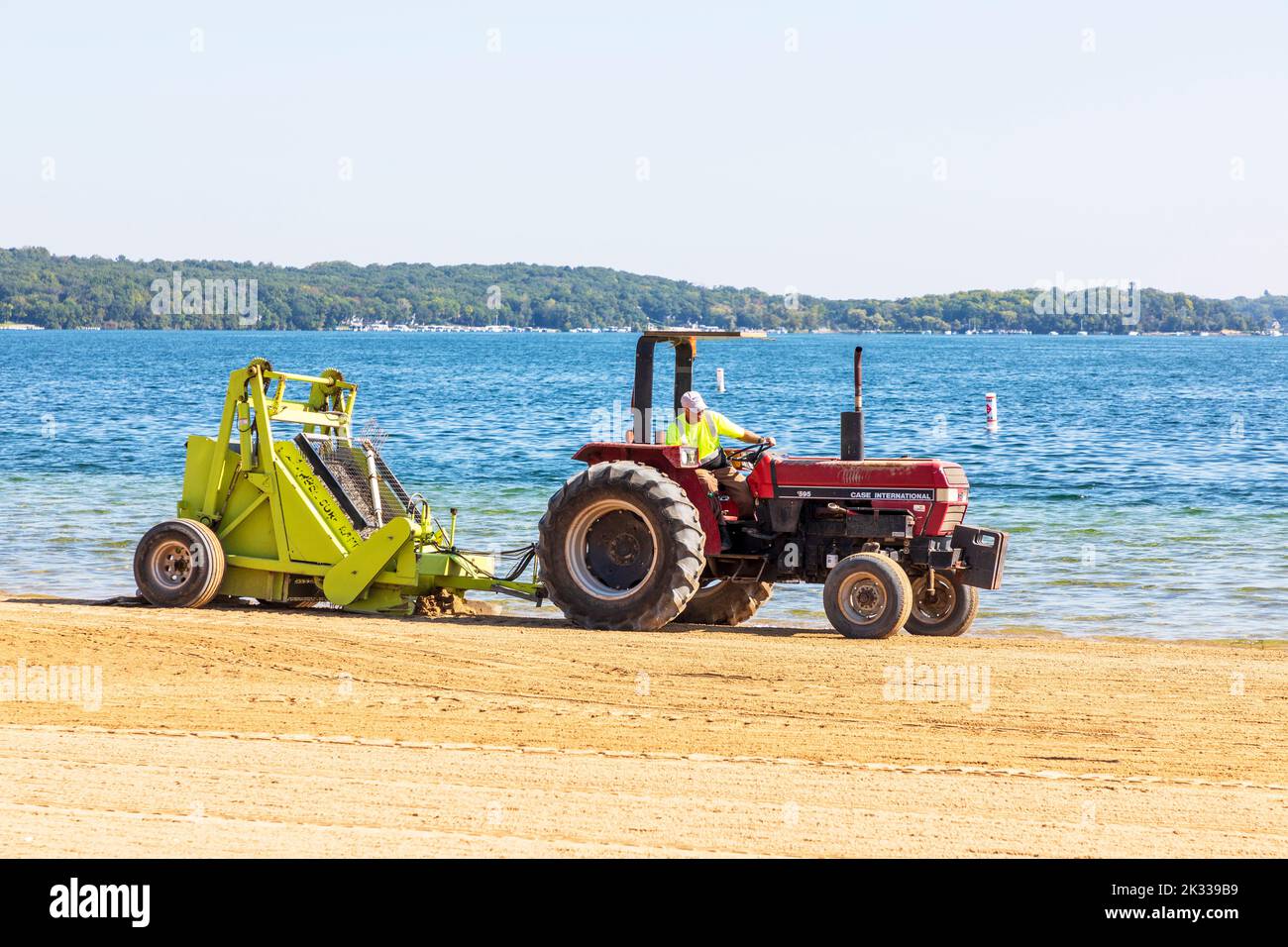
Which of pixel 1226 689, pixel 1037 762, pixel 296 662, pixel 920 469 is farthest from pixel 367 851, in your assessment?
pixel 920 469

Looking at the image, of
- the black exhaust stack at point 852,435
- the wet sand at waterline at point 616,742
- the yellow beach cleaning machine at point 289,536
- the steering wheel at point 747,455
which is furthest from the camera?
the yellow beach cleaning machine at point 289,536

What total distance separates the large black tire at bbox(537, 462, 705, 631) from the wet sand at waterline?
24 centimetres

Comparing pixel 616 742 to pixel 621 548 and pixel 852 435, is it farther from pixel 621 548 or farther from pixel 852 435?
pixel 852 435

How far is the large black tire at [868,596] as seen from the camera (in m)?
11.3

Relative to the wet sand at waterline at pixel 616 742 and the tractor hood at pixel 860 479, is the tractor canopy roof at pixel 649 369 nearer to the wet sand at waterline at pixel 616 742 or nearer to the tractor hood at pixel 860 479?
the tractor hood at pixel 860 479

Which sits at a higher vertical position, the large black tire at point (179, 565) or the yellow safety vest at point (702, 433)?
the yellow safety vest at point (702, 433)

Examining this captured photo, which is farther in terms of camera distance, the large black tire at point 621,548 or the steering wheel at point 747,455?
the steering wheel at point 747,455

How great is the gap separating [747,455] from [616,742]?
4292mm

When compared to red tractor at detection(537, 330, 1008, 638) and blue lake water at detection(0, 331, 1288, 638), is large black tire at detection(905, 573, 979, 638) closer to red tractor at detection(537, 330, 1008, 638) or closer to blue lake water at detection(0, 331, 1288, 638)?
red tractor at detection(537, 330, 1008, 638)

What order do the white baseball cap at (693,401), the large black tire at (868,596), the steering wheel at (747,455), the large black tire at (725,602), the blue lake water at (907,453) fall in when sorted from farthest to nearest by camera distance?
1. the blue lake water at (907,453)
2. the large black tire at (725,602)
3. the steering wheel at (747,455)
4. the white baseball cap at (693,401)
5. the large black tire at (868,596)

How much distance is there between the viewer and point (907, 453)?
3450 cm

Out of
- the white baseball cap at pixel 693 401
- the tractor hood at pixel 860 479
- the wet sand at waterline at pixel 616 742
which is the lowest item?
the wet sand at waterline at pixel 616 742

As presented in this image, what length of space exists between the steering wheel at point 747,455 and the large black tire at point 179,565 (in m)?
3.89

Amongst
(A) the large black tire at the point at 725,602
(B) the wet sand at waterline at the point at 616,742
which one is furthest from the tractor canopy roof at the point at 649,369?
(B) the wet sand at waterline at the point at 616,742
